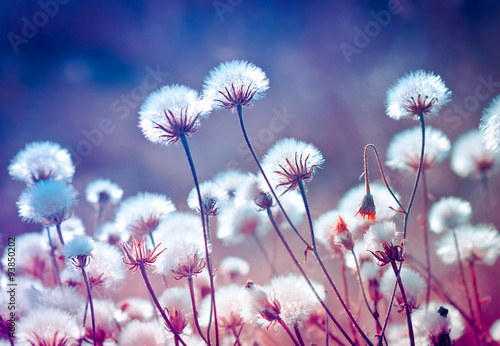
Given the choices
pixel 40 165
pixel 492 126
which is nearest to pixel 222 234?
pixel 40 165

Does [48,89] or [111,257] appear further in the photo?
[48,89]

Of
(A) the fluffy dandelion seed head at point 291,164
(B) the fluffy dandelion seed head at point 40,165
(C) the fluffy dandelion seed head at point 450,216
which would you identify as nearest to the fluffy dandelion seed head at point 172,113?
(A) the fluffy dandelion seed head at point 291,164

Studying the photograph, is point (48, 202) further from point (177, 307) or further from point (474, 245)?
point (474, 245)

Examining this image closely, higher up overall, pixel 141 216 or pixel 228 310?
pixel 141 216

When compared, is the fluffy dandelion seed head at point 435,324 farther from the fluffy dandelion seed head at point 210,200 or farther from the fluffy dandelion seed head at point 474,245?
the fluffy dandelion seed head at point 210,200

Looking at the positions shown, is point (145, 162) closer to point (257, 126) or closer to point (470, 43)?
point (257, 126)

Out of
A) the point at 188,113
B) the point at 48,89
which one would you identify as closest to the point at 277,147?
the point at 188,113
